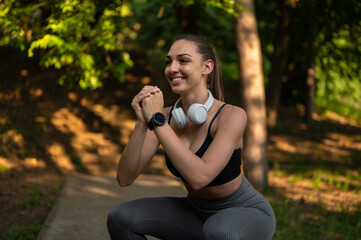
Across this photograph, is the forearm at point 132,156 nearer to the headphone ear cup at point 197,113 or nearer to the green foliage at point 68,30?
the headphone ear cup at point 197,113

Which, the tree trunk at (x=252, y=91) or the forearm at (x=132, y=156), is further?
the tree trunk at (x=252, y=91)

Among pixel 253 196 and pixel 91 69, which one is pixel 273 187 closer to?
pixel 91 69

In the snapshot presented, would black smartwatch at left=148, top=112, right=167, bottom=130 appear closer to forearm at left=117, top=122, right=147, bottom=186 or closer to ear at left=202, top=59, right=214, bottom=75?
forearm at left=117, top=122, right=147, bottom=186

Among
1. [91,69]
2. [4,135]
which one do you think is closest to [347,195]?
[91,69]

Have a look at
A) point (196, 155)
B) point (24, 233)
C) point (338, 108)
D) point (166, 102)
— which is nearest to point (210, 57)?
point (196, 155)

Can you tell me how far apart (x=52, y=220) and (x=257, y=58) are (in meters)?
3.98

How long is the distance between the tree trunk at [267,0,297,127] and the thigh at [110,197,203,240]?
9.59 m

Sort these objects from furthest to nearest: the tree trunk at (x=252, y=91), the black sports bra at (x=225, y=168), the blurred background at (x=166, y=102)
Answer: the tree trunk at (x=252, y=91) < the blurred background at (x=166, y=102) < the black sports bra at (x=225, y=168)

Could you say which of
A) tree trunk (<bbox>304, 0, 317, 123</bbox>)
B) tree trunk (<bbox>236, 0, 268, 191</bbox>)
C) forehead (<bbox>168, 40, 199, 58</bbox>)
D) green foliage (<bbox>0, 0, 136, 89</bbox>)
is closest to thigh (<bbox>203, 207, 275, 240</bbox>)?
forehead (<bbox>168, 40, 199, 58</bbox>)

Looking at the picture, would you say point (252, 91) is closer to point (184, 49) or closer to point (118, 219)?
point (184, 49)

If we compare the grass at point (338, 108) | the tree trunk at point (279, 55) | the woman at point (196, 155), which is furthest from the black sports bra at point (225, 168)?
the grass at point (338, 108)

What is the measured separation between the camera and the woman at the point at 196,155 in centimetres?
236

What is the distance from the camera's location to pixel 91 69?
5.77 metres

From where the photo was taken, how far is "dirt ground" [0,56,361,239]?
20.7ft
